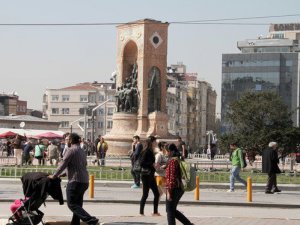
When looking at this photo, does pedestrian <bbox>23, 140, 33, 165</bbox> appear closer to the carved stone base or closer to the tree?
the tree

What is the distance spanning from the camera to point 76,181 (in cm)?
1388

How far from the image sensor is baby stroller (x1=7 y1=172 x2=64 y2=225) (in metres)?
13.4

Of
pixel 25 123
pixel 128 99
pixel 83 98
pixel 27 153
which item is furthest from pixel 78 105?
pixel 27 153

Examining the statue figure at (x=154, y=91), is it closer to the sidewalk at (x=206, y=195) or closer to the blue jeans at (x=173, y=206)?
the sidewalk at (x=206, y=195)

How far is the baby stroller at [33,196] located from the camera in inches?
527

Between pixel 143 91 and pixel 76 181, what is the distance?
122ft

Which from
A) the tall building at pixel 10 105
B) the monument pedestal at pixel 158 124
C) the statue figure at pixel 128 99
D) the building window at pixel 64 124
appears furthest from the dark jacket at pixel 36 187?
the tall building at pixel 10 105

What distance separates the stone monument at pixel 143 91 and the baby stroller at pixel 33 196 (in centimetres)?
3675

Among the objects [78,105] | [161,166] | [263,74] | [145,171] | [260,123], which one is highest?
[263,74]

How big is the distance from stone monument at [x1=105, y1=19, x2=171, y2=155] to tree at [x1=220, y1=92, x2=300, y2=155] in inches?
295

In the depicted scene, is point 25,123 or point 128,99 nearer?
point 128,99

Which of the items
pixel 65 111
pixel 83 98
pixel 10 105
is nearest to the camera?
pixel 83 98

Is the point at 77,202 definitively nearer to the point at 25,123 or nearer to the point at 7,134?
the point at 7,134

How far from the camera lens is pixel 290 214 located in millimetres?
18672
